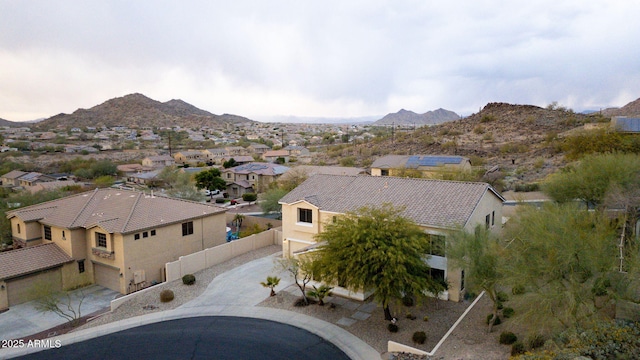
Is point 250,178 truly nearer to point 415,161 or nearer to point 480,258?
point 415,161

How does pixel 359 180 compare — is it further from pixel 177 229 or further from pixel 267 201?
pixel 267 201

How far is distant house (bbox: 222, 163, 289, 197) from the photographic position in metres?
67.0

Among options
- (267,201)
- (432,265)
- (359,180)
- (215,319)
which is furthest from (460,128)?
(215,319)

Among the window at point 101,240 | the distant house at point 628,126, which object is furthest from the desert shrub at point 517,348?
the distant house at point 628,126

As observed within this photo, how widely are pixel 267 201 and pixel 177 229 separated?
1473 cm

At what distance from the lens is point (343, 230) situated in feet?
68.2

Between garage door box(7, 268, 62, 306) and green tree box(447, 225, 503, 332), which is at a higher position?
green tree box(447, 225, 503, 332)

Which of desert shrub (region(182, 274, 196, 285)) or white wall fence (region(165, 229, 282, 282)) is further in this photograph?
white wall fence (region(165, 229, 282, 282))

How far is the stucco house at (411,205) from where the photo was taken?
22.7m

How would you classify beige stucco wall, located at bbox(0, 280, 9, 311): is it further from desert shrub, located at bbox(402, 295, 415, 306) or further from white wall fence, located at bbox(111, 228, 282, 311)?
desert shrub, located at bbox(402, 295, 415, 306)

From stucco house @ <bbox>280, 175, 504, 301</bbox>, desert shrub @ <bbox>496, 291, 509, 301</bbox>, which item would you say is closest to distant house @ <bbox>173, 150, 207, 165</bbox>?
stucco house @ <bbox>280, 175, 504, 301</bbox>

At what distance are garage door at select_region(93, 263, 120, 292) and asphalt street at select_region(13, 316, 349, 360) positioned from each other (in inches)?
296

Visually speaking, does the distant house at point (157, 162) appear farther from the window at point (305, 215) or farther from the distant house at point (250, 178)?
the window at point (305, 215)

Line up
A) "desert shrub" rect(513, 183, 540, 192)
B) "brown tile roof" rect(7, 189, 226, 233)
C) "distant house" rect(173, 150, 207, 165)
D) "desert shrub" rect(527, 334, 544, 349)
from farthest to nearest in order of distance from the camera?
"distant house" rect(173, 150, 207, 165) → "desert shrub" rect(513, 183, 540, 192) → "brown tile roof" rect(7, 189, 226, 233) → "desert shrub" rect(527, 334, 544, 349)
